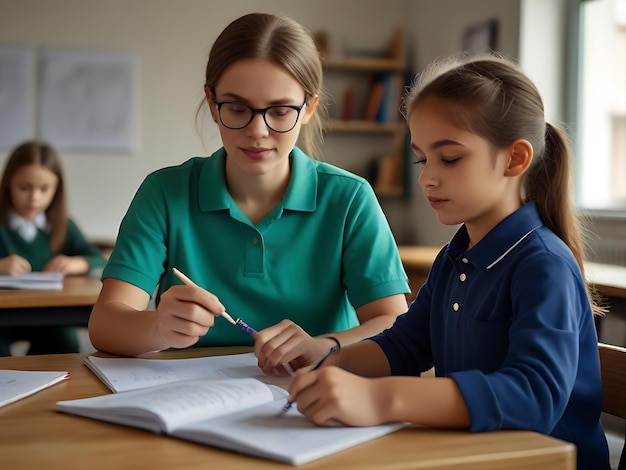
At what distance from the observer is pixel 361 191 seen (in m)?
1.62

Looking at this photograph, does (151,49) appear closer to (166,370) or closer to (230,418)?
(166,370)

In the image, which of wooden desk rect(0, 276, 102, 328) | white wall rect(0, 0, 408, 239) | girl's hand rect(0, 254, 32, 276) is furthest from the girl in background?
white wall rect(0, 0, 408, 239)

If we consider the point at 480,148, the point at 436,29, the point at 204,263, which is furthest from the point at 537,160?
the point at 436,29

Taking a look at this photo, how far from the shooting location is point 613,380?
1.17 meters

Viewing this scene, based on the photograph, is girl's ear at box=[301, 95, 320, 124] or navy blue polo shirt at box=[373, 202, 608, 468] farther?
girl's ear at box=[301, 95, 320, 124]

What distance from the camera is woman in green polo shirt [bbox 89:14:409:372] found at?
146 centimetres

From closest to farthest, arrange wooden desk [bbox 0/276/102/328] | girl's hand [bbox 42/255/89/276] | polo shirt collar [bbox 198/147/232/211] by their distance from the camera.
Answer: polo shirt collar [bbox 198/147/232/211], wooden desk [bbox 0/276/102/328], girl's hand [bbox 42/255/89/276]

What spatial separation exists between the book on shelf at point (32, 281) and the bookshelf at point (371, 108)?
2.60 metres

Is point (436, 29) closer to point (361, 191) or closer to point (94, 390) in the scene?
point (361, 191)

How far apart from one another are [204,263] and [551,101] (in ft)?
9.58

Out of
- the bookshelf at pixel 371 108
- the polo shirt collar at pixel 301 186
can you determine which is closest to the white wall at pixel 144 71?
the bookshelf at pixel 371 108

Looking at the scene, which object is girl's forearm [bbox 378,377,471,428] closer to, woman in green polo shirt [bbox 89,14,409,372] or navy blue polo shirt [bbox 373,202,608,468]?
navy blue polo shirt [bbox 373,202,608,468]

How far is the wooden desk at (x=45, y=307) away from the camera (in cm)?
228

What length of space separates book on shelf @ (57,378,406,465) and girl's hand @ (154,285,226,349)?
18 centimetres
